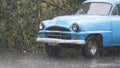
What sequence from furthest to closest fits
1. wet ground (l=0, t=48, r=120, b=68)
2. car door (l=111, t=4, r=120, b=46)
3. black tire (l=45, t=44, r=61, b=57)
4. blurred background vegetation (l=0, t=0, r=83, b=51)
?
blurred background vegetation (l=0, t=0, r=83, b=51)
black tire (l=45, t=44, r=61, b=57)
car door (l=111, t=4, r=120, b=46)
wet ground (l=0, t=48, r=120, b=68)

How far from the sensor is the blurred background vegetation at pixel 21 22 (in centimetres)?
1547

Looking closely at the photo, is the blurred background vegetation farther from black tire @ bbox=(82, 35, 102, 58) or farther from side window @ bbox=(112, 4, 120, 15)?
side window @ bbox=(112, 4, 120, 15)

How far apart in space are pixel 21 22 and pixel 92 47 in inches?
127

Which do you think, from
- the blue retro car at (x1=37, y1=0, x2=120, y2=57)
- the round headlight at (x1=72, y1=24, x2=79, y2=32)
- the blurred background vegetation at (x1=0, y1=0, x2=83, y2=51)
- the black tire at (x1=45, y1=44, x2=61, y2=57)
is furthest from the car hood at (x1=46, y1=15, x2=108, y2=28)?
the blurred background vegetation at (x1=0, y1=0, x2=83, y2=51)

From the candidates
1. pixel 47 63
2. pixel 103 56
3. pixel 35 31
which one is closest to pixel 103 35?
pixel 103 56

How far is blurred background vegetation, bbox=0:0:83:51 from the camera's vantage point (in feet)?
50.8

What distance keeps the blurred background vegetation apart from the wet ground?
1.91 ft

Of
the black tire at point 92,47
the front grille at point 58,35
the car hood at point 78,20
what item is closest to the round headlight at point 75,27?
the car hood at point 78,20

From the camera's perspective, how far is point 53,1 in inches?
646

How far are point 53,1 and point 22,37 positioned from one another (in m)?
1.82

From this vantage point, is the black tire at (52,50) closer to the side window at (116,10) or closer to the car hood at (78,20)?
the car hood at (78,20)

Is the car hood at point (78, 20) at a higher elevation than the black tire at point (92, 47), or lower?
higher

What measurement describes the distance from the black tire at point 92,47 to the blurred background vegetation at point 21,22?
245 centimetres

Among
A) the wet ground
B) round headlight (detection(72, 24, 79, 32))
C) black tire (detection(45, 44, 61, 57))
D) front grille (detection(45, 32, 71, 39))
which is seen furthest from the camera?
black tire (detection(45, 44, 61, 57))
